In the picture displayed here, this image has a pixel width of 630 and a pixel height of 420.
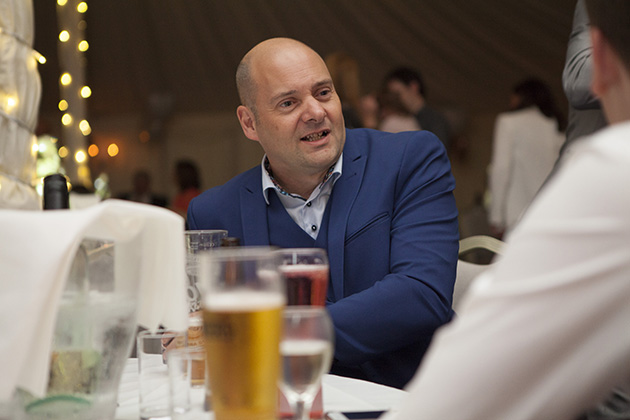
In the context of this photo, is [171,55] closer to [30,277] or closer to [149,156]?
[149,156]

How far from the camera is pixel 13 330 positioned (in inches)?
24.5

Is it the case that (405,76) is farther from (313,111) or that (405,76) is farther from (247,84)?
(313,111)

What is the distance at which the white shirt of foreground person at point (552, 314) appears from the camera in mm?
508

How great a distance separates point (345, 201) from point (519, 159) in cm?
272

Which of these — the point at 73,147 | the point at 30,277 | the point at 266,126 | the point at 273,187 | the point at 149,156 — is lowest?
the point at 30,277

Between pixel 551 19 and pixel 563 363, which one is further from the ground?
pixel 551 19

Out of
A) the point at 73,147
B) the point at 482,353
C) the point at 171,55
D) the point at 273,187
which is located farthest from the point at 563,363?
the point at 171,55

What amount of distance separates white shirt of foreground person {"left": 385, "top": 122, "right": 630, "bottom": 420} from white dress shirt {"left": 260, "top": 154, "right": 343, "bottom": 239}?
3.71 feet

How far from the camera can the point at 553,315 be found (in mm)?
521

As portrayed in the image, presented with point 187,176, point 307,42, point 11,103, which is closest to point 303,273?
point 11,103

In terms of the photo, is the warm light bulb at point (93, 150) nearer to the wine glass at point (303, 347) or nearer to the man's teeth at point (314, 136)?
the man's teeth at point (314, 136)

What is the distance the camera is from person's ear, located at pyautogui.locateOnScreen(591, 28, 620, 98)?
A: 635 millimetres

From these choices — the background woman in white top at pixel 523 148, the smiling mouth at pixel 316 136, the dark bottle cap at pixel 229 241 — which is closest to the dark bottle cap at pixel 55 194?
the dark bottle cap at pixel 229 241

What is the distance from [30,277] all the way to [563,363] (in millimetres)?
458
